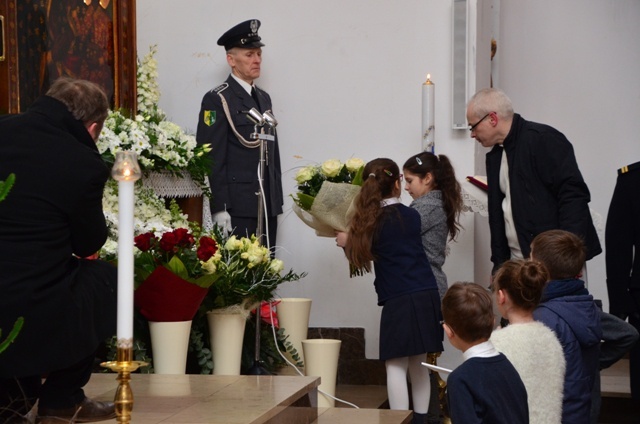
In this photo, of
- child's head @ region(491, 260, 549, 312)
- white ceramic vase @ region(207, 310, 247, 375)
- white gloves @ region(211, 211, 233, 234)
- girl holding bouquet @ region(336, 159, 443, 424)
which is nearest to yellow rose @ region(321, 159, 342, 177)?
girl holding bouquet @ region(336, 159, 443, 424)

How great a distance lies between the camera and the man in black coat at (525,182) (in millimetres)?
5199

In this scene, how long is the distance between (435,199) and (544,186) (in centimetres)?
69

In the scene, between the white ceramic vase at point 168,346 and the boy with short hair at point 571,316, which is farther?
the white ceramic vase at point 168,346

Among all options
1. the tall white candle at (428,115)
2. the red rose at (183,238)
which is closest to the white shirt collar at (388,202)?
the red rose at (183,238)

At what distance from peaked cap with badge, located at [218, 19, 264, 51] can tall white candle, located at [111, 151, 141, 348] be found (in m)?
4.61

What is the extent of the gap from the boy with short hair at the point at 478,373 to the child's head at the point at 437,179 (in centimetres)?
245

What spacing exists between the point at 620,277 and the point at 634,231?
10.7 inches

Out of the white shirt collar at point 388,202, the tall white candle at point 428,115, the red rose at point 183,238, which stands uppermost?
the tall white candle at point 428,115

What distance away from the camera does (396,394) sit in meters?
5.48

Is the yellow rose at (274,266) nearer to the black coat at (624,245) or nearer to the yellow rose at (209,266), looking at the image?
the yellow rose at (209,266)

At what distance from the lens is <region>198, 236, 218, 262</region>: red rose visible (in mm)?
4926

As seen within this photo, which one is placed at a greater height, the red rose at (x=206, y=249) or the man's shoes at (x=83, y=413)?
the red rose at (x=206, y=249)

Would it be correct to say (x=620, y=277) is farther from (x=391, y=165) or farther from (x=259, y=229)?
(x=259, y=229)

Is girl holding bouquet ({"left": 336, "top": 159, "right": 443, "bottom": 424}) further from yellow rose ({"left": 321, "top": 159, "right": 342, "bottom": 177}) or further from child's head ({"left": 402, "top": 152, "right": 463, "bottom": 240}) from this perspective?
yellow rose ({"left": 321, "top": 159, "right": 342, "bottom": 177})
